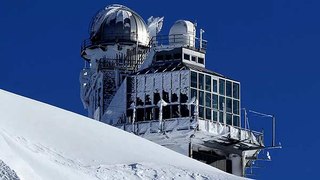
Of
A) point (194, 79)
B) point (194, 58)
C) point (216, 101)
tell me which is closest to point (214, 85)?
point (216, 101)

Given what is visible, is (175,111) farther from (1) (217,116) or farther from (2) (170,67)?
(2) (170,67)

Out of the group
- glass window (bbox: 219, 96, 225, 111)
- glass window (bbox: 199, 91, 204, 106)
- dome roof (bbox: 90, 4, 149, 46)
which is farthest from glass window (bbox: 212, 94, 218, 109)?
dome roof (bbox: 90, 4, 149, 46)

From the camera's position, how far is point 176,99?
291 feet

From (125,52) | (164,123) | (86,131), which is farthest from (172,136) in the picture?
(86,131)

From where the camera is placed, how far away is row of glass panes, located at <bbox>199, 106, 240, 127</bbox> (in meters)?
88.5

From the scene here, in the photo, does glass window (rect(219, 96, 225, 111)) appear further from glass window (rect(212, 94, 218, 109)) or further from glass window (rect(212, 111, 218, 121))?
glass window (rect(212, 111, 218, 121))

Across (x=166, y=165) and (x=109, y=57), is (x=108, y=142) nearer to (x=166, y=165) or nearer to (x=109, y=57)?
(x=166, y=165)

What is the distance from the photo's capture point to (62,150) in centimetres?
4384

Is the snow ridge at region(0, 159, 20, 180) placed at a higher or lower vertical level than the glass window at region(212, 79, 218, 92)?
lower

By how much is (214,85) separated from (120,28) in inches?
447

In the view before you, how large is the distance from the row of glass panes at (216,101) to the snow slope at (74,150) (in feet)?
129

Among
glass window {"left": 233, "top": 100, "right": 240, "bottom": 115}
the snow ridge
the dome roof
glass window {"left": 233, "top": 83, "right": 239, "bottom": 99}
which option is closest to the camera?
the snow ridge

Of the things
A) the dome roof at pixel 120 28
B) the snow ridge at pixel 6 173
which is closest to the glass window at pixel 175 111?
the dome roof at pixel 120 28

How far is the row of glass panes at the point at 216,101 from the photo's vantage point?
88.6 m
